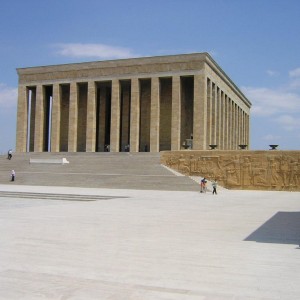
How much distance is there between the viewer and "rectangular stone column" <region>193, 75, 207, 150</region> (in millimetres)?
32531

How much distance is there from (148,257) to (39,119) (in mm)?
33579

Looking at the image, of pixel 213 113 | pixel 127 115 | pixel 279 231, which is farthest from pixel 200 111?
pixel 279 231

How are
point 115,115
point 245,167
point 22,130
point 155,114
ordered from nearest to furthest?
point 245,167
point 155,114
point 115,115
point 22,130

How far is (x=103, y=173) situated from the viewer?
26750mm

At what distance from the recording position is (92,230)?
328 inches

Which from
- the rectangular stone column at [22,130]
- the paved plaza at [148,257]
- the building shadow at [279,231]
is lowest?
the paved plaza at [148,257]

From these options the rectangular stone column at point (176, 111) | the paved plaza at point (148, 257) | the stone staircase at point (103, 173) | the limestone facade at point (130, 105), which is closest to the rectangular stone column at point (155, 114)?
the limestone facade at point (130, 105)

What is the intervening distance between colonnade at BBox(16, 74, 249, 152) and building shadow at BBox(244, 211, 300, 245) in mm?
22142

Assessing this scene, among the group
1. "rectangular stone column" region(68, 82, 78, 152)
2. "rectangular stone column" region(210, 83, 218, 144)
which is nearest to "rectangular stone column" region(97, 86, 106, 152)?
"rectangular stone column" region(68, 82, 78, 152)

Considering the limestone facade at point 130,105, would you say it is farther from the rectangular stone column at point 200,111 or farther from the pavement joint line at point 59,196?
the pavement joint line at point 59,196

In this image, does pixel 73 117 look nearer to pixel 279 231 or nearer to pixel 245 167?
pixel 245 167

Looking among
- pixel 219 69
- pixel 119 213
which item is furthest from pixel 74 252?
pixel 219 69

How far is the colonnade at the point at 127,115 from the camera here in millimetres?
33281

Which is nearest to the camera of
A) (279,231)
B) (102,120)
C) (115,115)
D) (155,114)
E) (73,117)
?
(279,231)
